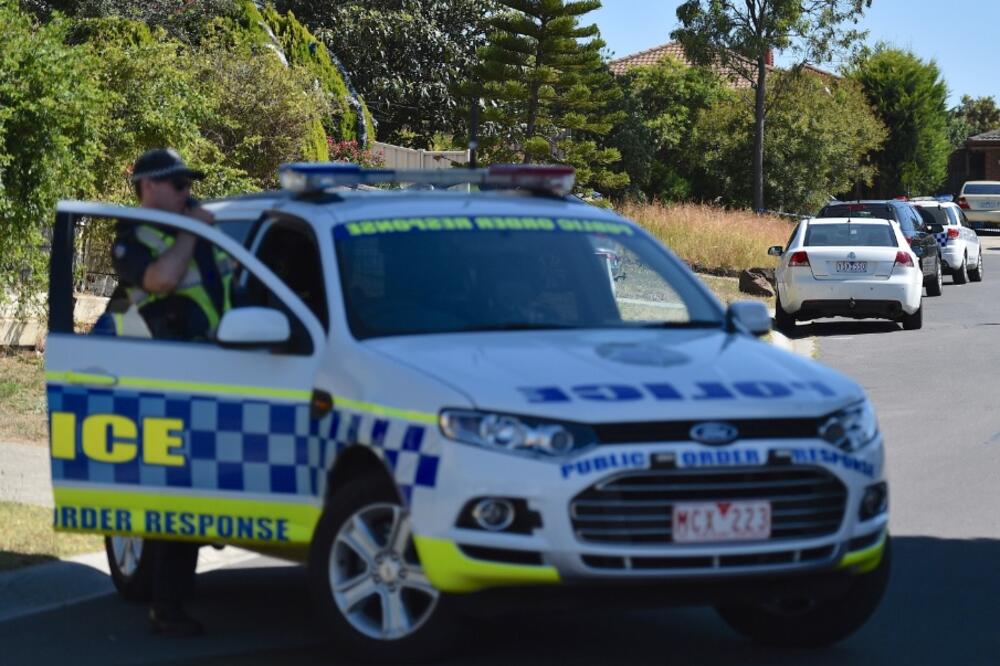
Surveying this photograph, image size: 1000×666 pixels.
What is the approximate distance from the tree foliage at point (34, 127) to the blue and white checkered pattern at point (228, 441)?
744 centimetres

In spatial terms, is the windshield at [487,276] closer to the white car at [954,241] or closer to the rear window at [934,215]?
the white car at [954,241]

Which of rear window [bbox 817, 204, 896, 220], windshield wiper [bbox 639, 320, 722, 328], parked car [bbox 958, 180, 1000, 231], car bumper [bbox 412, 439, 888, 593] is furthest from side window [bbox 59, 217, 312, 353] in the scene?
parked car [bbox 958, 180, 1000, 231]

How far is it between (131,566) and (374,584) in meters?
2.14

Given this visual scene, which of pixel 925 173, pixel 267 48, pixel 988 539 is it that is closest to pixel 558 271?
pixel 988 539

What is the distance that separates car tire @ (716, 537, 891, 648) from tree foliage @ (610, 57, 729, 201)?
4832cm

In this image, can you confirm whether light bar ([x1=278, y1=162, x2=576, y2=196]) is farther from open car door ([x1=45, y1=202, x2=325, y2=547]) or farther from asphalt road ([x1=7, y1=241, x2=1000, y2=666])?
asphalt road ([x1=7, y1=241, x2=1000, y2=666])

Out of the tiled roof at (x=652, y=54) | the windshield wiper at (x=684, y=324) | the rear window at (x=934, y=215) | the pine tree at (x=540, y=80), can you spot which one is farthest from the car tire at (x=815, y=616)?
the tiled roof at (x=652, y=54)

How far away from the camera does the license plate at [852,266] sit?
22828 mm

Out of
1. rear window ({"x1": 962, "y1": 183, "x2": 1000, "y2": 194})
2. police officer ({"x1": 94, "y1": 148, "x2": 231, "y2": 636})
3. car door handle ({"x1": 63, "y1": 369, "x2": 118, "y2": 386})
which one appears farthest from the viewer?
rear window ({"x1": 962, "y1": 183, "x2": 1000, "y2": 194})

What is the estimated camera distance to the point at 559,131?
4922 centimetres

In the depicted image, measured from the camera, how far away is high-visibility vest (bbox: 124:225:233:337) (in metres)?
7.06

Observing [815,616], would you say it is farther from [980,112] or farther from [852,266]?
[980,112]

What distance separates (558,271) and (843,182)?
54.1 m

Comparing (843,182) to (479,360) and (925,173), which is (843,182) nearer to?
(925,173)
